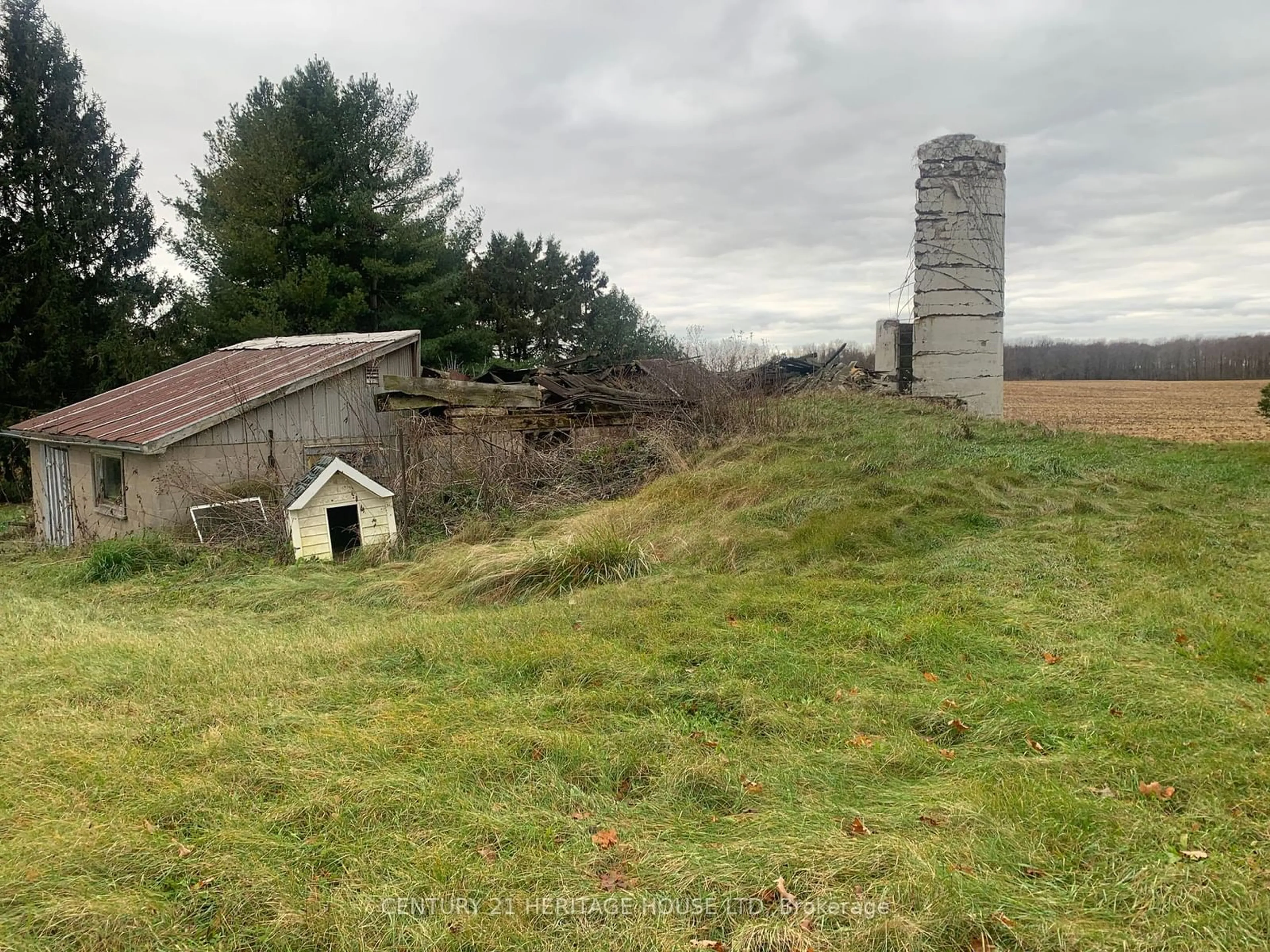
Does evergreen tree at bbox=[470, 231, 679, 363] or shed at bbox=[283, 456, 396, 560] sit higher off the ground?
evergreen tree at bbox=[470, 231, 679, 363]

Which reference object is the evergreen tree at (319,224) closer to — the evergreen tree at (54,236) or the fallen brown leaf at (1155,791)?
the evergreen tree at (54,236)

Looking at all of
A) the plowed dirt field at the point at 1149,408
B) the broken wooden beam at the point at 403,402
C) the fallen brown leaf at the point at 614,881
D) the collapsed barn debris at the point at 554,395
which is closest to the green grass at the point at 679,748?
the fallen brown leaf at the point at 614,881

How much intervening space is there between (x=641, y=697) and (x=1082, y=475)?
7.50m

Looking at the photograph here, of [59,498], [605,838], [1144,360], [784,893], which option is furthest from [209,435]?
[1144,360]

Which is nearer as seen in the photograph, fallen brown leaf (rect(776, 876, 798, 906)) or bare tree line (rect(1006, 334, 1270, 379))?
fallen brown leaf (rect(776, 876, 798, 906))

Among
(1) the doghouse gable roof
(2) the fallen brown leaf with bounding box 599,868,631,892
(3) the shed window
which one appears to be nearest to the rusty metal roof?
(3) the shed window

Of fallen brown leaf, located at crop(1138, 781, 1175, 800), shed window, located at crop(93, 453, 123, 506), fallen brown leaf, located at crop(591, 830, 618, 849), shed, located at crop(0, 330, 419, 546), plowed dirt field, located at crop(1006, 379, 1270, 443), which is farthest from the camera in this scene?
plowed dirt field, located at crop(1006, 379, 1270, 443)

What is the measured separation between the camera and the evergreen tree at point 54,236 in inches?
872

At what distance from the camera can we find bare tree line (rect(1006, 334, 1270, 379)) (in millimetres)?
60500

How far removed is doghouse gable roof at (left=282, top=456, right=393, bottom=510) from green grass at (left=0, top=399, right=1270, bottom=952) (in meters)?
1.99

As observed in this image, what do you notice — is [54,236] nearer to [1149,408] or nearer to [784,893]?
[784,893]

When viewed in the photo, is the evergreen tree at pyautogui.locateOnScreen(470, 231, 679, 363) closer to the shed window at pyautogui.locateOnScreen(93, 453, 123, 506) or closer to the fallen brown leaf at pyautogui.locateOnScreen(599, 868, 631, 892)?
the shed window at pyautogui.locateOnScreen(93, 453, 123, 506)

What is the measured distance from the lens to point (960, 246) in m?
11.3

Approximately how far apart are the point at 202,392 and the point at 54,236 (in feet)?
46.5
